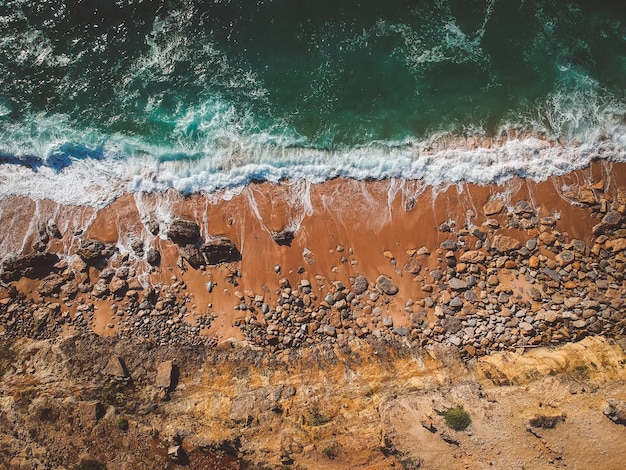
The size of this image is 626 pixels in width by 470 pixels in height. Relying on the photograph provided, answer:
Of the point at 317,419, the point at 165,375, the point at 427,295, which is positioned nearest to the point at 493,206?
the point at 427,295

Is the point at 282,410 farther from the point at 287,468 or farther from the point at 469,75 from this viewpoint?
the point at 469,75

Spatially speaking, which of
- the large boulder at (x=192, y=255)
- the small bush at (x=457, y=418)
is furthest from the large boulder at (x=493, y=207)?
the large boulder at (x=192, y=255)

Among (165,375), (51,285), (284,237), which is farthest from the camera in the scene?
(51,285)

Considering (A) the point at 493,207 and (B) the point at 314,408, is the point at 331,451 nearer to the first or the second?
(B) the point at 314,408

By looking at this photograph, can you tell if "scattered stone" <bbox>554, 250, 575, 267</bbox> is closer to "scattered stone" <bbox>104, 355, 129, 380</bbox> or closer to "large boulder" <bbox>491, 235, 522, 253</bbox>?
"large boulder" <bbox>491, 235, 522, 253</bbox>

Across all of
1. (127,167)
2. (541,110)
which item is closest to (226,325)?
(127,167)

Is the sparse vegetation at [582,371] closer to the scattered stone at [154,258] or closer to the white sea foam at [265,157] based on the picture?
the white sea foam at [265,157]
